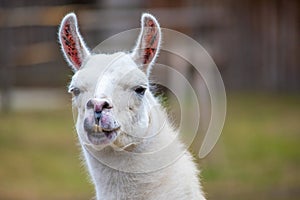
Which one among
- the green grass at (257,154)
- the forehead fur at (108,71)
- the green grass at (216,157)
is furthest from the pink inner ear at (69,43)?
the green grass at (257,154)

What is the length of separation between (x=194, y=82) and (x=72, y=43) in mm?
10751

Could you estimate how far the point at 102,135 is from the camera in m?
5.64

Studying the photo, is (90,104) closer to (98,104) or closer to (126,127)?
(98,104)

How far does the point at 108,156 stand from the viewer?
5.91 metres

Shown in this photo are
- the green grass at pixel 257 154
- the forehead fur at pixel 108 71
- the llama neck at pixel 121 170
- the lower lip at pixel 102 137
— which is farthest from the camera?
the green grass at pixel 257 154

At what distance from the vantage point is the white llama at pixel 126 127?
5.70m

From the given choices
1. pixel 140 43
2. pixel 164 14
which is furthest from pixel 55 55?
pixel 140 43

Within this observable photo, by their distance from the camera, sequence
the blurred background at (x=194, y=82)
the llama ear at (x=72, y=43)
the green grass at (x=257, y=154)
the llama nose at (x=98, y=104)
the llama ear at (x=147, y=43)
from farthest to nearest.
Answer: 1. the blurred background at (x=194, y=82)
2. the green grass at (x=257, y=154)
3. the llama ear at (x=72, y=43)
4. the llama ear at (x=147, y=43)
5. the llama nose at (x=98, y=104)

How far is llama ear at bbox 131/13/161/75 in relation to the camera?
6.04 meters

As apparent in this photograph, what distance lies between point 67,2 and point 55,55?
4.65 feet

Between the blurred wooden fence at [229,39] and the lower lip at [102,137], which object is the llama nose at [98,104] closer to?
the lower lip at [102,137]

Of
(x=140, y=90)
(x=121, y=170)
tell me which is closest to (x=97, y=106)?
(x=140, y=90)

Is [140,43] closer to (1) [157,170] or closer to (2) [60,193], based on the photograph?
(1) [157,170]

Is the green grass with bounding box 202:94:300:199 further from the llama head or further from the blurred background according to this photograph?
the llama head
